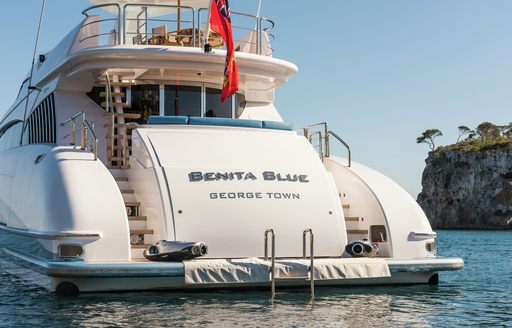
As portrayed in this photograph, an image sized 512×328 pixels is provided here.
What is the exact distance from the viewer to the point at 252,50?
15.4 m

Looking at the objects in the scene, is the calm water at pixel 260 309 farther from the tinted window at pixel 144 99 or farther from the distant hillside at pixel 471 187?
the distant hillside at pixel 471 187

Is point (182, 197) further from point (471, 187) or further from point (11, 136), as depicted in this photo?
point (471, 187)

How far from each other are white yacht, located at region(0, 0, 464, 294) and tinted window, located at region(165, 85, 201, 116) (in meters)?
A: 0.02

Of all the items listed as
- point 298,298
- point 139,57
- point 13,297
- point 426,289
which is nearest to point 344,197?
point 426,289

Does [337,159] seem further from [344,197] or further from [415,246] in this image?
[415,246]

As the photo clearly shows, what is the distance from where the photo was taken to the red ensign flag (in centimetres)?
1226

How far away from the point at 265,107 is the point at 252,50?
124cm

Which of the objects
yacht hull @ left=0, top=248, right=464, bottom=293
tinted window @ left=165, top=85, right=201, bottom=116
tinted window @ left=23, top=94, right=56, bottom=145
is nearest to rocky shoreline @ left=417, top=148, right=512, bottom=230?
tinted window @ left=165, top=85, right=201, bottom=116

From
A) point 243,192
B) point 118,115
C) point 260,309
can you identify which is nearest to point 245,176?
point 243,192

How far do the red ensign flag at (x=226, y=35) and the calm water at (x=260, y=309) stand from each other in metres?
3.80

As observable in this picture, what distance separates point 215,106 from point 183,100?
0.58 m

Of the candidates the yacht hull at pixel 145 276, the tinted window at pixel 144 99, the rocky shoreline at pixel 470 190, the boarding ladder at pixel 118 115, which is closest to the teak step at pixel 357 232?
the yacht hull at pixel 145 276

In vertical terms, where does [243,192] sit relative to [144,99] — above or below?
below

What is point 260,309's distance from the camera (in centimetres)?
856
